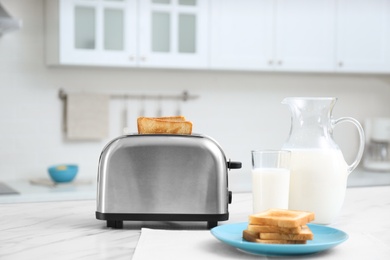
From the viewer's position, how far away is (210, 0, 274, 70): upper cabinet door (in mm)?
3729

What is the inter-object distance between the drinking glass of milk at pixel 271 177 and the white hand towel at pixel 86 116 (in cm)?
249

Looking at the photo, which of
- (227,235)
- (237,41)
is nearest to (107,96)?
(237,41)

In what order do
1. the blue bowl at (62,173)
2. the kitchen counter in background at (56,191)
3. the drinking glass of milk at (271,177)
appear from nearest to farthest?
the drinking glass of milk at (271,177), the kitchen counter in background at (56,191), the blue bowl at (62,173)

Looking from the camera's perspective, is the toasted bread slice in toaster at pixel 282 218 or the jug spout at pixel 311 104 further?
the jug spout at pixel 311 104

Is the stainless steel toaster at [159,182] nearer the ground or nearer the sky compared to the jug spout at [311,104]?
nearer the ground

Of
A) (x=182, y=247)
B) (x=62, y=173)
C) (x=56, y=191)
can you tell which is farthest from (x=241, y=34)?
(x=182, y=247)

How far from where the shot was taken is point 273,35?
152 inches

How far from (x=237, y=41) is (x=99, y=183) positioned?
2529 mm

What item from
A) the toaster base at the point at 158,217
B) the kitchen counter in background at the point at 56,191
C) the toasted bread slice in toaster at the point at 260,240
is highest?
the toasted bread slice in toaster at the point at 260,240

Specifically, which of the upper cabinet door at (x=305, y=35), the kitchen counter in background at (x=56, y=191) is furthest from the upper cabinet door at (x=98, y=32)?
the upper cabinet door at (x=305, y=35)

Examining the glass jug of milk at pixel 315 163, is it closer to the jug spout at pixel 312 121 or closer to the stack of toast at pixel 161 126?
the jug spout at pixel 312 121

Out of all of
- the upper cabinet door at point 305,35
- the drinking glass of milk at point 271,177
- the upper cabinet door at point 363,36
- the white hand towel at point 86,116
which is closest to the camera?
the drinking glass of milk at point 271,177

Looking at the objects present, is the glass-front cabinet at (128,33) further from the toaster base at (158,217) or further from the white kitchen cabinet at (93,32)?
the toaster base at (158,217)

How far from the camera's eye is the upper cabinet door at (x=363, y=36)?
4008 millimetres
